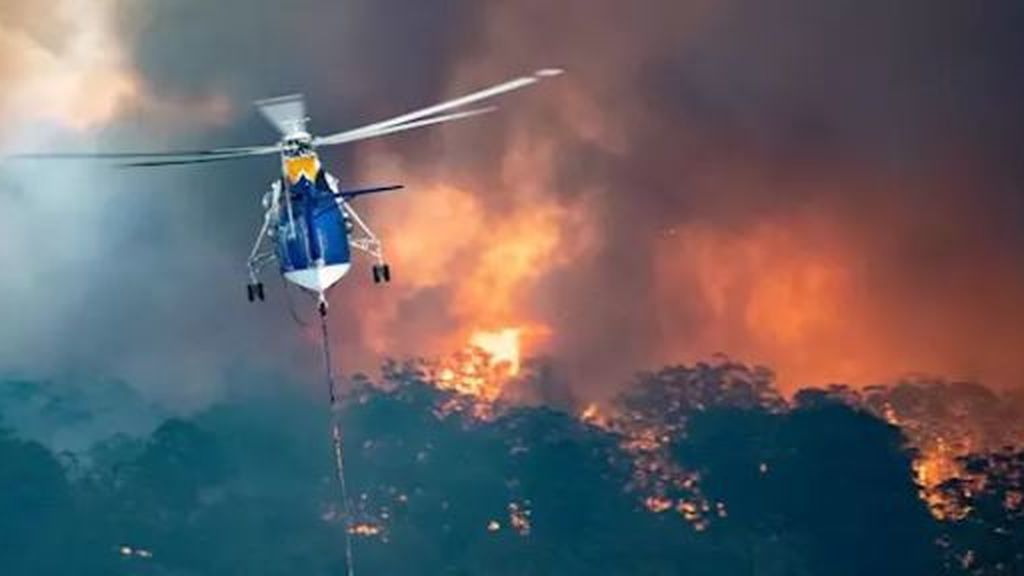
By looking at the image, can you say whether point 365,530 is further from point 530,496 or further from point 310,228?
point 310,228

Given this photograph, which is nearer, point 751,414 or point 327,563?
point 751,414

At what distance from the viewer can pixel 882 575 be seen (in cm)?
12162

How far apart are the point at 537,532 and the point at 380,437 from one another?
18773 mm

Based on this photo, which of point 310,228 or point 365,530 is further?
point 365,530

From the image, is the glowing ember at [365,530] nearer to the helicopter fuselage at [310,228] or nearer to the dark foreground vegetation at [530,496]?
the dark foreground vegetation at [530,496]

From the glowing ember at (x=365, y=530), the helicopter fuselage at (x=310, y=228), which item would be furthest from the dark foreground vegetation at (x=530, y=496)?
the helicopter fuselage at (x=310, y=228)

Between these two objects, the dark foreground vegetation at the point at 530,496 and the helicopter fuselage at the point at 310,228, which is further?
the dark foreground vegetation at the point at 530,496

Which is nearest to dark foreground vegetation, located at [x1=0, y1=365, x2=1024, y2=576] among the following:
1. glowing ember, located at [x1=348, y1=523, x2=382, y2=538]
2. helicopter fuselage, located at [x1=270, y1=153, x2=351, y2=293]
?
glowing ember, located at [x1=348, y1=523, x2=382, y2=538]

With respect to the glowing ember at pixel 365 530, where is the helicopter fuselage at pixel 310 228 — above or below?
below

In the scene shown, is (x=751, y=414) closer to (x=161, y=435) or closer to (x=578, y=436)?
(x=578, y=436)

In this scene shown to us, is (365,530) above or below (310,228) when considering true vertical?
above

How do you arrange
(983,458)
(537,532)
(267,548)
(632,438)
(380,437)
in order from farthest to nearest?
(267,548) → (537,532) → (380,437) → (632,438) → (983,458)

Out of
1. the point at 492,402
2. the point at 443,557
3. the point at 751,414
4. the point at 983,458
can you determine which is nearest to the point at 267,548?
the point at 443,557

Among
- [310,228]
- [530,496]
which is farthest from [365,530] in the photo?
[310,228]
